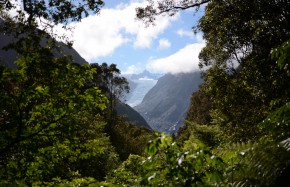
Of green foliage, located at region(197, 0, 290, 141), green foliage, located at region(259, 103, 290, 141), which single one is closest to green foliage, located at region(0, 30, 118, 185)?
green foliage, located at region(259, 103, 290, 141)

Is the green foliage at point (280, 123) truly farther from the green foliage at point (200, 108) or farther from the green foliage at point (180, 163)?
the green foliage at point (200, 108)

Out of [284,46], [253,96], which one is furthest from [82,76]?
[253,96]

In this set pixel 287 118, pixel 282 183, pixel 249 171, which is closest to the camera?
pixel 282 183

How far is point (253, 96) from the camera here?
14000 mm

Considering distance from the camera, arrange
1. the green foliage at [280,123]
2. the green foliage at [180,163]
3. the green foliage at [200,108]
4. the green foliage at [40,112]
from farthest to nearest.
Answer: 1. the green foliage at [200,108]
2. the green foliage at [40,112]
3. the green foliage at [280,123]
4. the green foliage at [180,163]

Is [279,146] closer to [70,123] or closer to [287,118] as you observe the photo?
[287,118]

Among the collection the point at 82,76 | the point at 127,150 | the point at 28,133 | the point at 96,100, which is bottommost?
the point at 127,150

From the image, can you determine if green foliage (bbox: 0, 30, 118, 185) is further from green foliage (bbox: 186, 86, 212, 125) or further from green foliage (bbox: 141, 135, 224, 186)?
green foliage (bbox: 186, 86, 212, 125)

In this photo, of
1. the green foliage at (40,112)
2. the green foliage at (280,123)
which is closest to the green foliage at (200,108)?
the green foliage at (40,112)

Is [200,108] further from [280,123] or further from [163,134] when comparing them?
[163,134]

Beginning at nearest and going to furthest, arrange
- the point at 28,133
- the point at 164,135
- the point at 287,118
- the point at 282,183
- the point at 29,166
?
the point at 164,135
the point at 282,183
the point at 287,118
the point at 28,133
the point at 29,166

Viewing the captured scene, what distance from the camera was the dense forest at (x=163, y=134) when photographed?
129 inches

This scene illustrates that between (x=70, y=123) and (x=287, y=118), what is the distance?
14.1 feet

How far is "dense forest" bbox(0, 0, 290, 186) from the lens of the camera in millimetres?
3275
